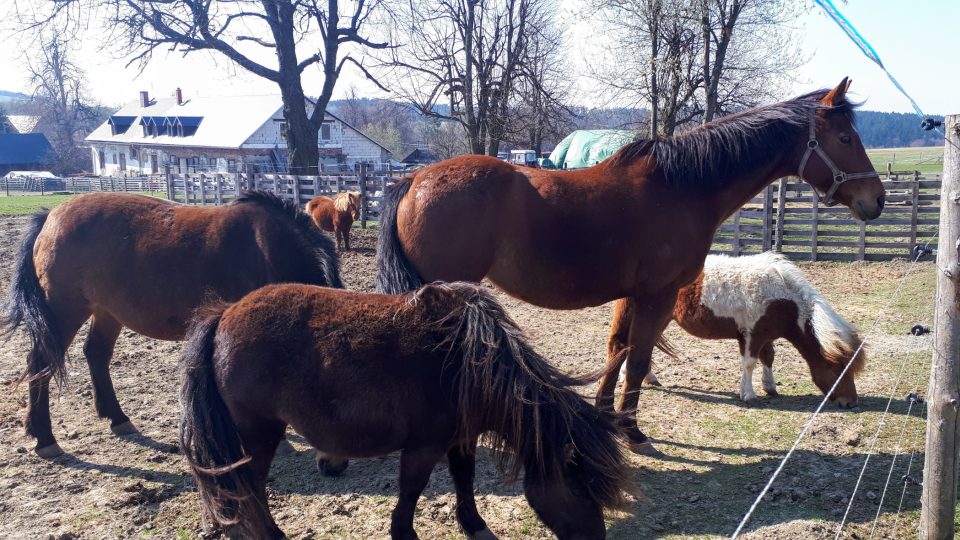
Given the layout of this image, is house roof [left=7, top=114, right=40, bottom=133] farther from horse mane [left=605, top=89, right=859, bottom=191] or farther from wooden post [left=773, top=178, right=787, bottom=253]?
horse mane [left=605, top=89, right=859, bottom=191]

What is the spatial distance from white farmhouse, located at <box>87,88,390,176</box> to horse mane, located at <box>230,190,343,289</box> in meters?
36.1

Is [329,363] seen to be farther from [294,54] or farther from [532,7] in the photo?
[532,7]

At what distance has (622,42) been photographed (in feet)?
70.4

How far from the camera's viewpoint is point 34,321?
14.5 ft

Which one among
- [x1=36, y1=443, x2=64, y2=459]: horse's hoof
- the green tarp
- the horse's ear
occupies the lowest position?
[x1=36, y1=443, x2=64, y2=459]: horse's hoof

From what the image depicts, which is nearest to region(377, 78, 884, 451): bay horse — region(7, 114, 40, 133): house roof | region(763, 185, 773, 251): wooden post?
region(763, 185, 773, 251): wooden post

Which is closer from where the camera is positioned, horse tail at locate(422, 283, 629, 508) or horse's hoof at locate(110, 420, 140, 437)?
horse tail at locate(422, 283, 629, 508)

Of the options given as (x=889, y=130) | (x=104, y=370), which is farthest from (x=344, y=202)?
(x=889, y=130)

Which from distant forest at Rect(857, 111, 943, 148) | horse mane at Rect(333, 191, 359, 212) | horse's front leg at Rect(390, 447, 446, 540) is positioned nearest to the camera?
horse's front leg at Rect(390, 447, 446, 540)

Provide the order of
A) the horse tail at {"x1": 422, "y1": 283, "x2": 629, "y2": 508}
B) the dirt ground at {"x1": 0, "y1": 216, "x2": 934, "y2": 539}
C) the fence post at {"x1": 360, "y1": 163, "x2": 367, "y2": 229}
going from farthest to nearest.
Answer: the fence post at {"x1": 360, "y1": 163, "x2": 367, "y2": 229} < the dirt ground at {"x1": 0, "y1": 216, "x2": 934, "y2": 539} < the horse tail at {"x1": 422, "y1": 283, "x2": 629, "y2": 508}

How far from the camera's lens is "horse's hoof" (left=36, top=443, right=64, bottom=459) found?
14.2 ft

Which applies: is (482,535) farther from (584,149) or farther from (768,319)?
(584,149)

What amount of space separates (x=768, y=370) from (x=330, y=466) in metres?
3.67

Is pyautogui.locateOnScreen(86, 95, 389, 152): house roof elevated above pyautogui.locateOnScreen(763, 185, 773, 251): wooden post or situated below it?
above
